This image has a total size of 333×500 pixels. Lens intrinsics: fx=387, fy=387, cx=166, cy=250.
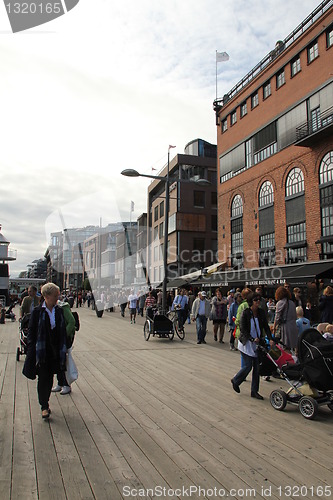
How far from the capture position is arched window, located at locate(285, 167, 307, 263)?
76.8ft

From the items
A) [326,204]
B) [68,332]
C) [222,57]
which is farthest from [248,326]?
[222,57]

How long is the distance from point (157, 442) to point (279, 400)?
2.17m

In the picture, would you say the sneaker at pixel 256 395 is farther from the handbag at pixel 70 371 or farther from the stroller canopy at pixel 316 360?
the handbag at pixel 70 371

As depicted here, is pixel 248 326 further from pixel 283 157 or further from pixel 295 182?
pixel 283 157

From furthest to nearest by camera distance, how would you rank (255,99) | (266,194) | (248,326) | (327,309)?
1. (255,99)
2. (266,194)
3. (327,309)
4. (248,326)

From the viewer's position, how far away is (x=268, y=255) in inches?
1051

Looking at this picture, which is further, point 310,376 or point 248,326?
point 248,326

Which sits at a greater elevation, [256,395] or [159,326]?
[159,326]

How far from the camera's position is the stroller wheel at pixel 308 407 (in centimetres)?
508

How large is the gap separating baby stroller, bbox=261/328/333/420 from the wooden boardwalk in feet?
0.52

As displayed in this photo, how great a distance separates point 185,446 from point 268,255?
23.7 meters

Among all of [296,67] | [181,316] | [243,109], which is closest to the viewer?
[181,316]

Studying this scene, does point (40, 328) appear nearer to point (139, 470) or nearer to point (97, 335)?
point (139, 470)

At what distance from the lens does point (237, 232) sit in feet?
104
